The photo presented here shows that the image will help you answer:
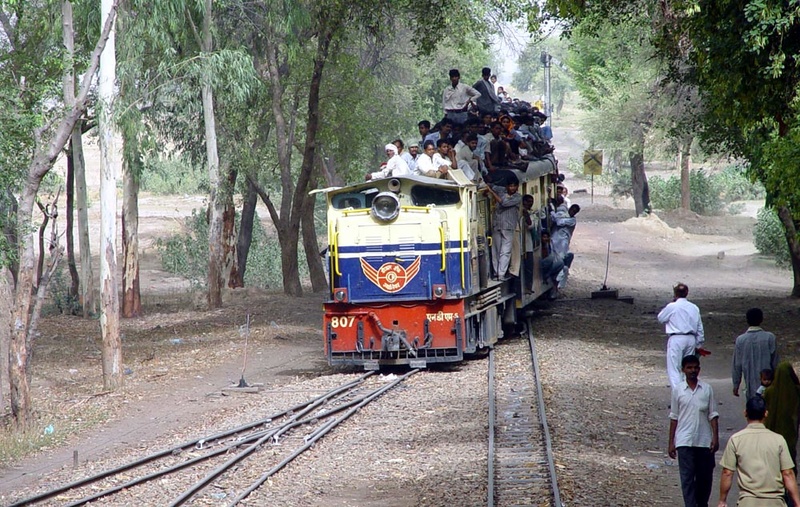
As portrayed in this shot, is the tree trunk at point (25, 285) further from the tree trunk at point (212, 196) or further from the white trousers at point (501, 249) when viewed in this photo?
the tree trunk at point (212, 196)

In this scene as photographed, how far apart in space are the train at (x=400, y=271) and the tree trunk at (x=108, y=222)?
3.68 meters

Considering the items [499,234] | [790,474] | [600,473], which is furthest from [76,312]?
[790,474]

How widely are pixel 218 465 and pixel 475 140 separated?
10.3 meters

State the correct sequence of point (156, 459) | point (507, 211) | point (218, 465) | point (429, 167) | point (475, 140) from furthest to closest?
point (475, 140) < point (507, 211) < point (429, 167) < point (156, 459) < point (218, 465)

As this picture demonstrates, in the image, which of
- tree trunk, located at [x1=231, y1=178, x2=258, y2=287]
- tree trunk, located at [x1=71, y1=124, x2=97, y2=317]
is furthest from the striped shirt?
tree trunk, located at [x1=231, y1=178, x2=258, y2=287]

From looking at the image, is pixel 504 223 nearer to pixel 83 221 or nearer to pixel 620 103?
pixel 83 221

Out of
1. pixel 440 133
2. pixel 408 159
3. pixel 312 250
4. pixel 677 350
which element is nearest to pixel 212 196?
pixel 312 250

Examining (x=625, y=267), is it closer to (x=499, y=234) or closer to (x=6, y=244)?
(x=499, y=234)

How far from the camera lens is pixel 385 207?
58.3 feet

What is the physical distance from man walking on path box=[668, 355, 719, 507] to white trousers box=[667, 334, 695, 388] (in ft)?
13.0

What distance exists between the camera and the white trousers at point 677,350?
12945 mm

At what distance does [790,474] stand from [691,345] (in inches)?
220

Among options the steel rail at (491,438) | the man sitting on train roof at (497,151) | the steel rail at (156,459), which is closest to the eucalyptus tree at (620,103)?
the man sitting on train roof at (497,151)

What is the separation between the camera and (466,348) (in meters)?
18.2
